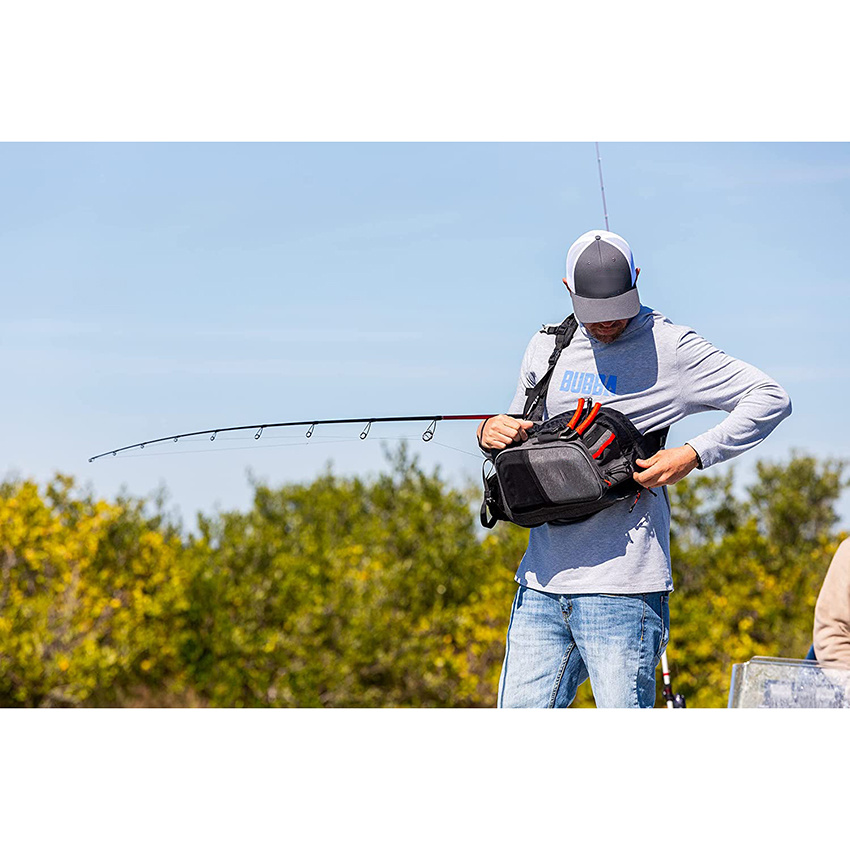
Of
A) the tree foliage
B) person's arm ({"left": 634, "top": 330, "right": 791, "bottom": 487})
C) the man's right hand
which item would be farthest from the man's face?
the tree foliage

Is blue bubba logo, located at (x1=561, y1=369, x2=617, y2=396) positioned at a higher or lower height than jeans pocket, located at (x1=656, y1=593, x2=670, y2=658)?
higher

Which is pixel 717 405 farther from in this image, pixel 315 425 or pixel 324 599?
pixel 324 599

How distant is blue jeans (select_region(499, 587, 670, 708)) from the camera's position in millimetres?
2141

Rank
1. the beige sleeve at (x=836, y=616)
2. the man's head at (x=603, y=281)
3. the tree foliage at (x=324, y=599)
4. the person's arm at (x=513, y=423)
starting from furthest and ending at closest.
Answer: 1. the tree foliage at (x=324, y=599)
2. the person's arm at (x=513, y=423)
3. the man's head at (x=603, y=281)
4. the beige sleeve at (x=836, y=616)

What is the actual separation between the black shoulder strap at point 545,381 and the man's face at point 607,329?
76 millimetres

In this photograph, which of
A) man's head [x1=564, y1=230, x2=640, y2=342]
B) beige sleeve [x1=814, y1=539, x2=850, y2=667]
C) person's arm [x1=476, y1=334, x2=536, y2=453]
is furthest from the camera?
person's arm [x1=476, y1=334, x2=536, y2=453]

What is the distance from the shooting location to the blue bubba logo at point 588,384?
2.30 m

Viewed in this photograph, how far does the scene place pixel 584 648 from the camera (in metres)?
2.19

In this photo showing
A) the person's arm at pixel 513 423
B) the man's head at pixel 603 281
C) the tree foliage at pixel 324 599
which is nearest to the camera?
the man's head at pixel 603 281

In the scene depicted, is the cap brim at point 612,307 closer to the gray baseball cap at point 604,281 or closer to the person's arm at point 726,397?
the gray baseball cap at point 604,281

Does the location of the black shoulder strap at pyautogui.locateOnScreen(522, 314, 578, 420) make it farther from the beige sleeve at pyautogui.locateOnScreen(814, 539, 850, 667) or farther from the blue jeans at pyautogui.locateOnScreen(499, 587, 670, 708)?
the beige sleeve at pyautogui.locateOnScreen(814, 539, 850, 667)

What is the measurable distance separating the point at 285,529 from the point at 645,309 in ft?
25.8

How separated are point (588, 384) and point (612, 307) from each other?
21cm

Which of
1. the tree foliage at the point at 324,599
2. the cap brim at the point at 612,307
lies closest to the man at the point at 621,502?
the cap brim at the point at 612,307
